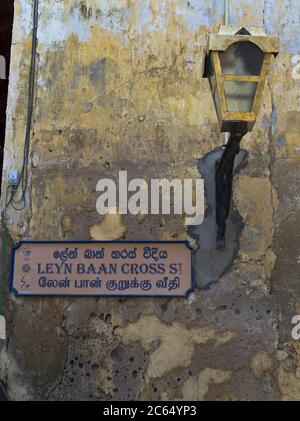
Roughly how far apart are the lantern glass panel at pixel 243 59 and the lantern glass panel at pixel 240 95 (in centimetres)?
6

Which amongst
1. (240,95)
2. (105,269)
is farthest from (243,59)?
(105,269)

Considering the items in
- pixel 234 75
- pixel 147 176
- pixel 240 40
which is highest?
pixel 240 40

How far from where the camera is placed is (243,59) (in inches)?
125

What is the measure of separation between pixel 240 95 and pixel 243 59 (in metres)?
0.21

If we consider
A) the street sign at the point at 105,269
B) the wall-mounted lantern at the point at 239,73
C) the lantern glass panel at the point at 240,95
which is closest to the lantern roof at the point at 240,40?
the wall-mounted lantern at the point at 239,73

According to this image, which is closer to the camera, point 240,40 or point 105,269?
point 240,40

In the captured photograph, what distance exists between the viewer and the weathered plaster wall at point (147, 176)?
383 centimetres

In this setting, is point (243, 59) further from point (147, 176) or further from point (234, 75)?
point (147, 176)

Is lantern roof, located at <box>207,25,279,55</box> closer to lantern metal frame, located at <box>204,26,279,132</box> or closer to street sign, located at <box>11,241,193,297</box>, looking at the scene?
lantern metal frame, located at <box>204,26,279,132</box>

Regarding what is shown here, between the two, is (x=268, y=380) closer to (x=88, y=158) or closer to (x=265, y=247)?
(x=265, y=247)

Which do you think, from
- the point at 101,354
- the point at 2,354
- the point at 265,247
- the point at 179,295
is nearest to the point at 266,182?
the point at 265,247

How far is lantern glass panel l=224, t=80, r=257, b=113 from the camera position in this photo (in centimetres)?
314

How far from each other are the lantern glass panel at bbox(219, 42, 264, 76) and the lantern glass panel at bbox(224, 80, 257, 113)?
0.06m

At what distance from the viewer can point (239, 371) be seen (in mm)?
3807
